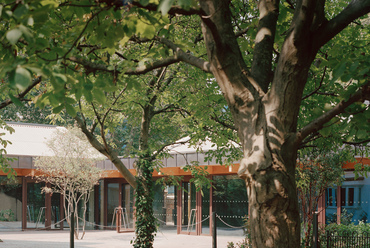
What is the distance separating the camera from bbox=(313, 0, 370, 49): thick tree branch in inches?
141

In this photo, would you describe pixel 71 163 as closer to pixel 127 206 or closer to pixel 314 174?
pixel 127 206

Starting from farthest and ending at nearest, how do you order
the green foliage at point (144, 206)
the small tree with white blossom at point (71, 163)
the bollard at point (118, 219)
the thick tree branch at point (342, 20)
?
1. the bollard at point (118, 219)
2. the small tree with white blossom at point (71, 163)
3. the green foliage at point (144, 206)
4. the thick tree branch at point (342, 20)

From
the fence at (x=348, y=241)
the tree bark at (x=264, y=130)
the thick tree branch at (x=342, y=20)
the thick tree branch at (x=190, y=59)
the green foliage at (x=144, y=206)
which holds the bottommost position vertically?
the fence at (x=348, y=241)

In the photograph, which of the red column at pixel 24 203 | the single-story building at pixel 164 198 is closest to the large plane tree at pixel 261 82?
the single-story building at pixel 164 198

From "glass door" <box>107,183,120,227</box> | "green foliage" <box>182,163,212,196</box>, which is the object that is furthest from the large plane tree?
"glass door" <box>107,183,120,227</box>

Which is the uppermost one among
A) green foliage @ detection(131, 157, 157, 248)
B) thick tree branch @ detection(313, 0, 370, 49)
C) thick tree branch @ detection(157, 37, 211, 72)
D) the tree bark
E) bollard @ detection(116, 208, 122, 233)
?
thick tree branch @ detection(313, 0, 370, 49)

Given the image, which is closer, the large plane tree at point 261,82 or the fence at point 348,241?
the large plane tree at point 261,82

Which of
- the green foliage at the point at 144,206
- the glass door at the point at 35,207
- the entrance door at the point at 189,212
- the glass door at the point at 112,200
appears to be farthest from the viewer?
the glass door at the point at 112,200

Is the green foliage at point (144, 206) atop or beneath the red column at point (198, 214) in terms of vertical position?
atop

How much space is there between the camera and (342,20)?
12.1 ft

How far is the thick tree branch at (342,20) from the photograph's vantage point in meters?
3.59

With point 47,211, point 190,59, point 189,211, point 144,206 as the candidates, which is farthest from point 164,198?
point 190,59

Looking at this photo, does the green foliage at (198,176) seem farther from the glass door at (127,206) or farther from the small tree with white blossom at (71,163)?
the glass door at (127,206)

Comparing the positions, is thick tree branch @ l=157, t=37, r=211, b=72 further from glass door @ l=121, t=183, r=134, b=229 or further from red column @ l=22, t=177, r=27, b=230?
red column @ l=22, t=177, r=27, b=230
